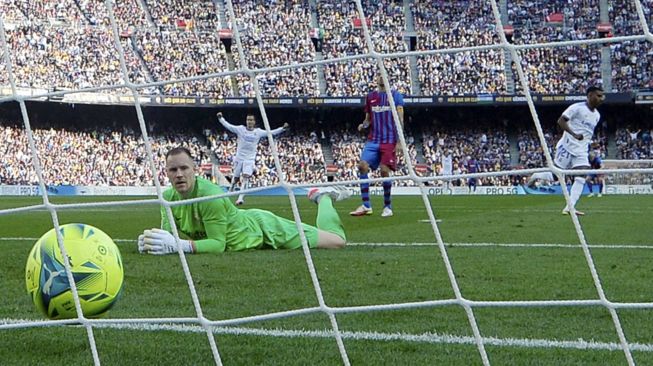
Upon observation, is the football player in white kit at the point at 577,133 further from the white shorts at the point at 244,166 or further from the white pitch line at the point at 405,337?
the white pitch line at the point at 405,337

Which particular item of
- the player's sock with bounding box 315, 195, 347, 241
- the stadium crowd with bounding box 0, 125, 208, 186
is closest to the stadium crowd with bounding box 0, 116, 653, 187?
the stadium crowd with bounding box 0, 125, 208, 186

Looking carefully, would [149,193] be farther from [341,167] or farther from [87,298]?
[87,298]

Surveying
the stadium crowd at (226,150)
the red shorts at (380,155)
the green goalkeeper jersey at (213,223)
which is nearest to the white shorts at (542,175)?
the stadium crowd at (226,150)

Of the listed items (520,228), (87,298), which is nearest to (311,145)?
(520,228)

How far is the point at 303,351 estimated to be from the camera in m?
2.48

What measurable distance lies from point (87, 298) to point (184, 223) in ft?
7.93

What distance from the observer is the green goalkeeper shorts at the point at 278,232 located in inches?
220

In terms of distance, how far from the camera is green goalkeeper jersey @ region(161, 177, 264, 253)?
4946mm

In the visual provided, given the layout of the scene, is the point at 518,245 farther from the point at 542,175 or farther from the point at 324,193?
the point at 324,193

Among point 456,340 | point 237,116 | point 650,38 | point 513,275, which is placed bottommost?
point 237,116

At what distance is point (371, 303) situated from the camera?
3375 mm

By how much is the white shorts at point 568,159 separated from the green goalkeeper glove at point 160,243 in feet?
17.5

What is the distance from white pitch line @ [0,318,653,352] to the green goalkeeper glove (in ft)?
7.19

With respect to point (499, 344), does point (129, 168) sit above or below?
below
